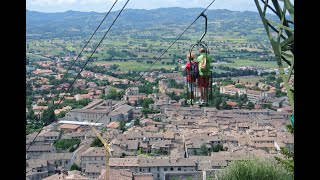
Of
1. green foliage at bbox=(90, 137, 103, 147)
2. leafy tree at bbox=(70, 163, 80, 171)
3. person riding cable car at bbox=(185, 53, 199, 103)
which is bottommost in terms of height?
leafy tree at bbox=(70, 163, 80, 171)

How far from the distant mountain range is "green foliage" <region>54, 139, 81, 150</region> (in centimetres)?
4200

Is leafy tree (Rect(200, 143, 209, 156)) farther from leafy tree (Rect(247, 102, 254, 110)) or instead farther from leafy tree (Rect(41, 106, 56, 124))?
leafy tree (Rect(247, 102, 254, 110))

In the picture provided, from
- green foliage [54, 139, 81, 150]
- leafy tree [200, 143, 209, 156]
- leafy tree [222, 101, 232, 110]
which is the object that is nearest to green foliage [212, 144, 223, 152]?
leafy tree [200, 143, 209, 156]

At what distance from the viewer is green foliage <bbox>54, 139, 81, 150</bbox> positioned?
15078mm

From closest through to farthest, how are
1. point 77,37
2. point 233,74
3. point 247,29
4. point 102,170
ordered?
1. point 102,170
2. point 233,74
3. point 77,37
4. point 247,29

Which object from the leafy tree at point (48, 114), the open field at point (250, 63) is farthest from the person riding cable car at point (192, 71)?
the open field at point (250, 63)

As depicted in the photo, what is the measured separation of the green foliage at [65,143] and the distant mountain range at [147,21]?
42004mm

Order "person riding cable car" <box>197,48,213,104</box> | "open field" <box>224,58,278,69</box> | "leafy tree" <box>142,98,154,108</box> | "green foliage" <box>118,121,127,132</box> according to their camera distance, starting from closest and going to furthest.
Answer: "person riding cable car" <box>197,48,213,104</box>
"green foliage" <box>118,121,127,132</box>
"leafy tree" <box>142,98,154,108</box>
"open field" <box>224,58,278,69</box>

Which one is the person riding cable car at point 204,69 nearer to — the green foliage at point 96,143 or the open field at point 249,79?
the green foliage at point 96,143

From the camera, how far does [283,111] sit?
66.8 ft

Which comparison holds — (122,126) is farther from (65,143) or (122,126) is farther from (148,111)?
(65,143)
